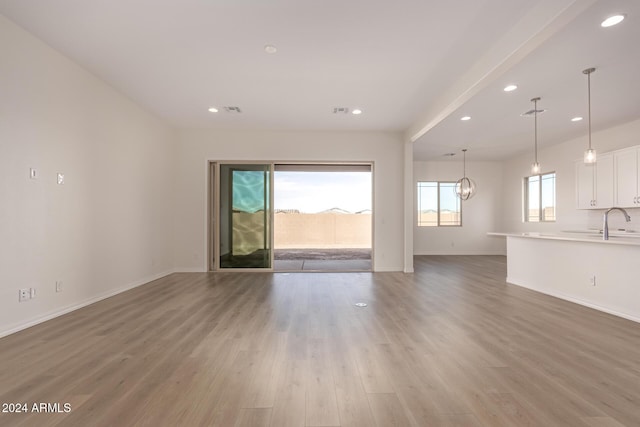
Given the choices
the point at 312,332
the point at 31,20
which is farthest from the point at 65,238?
the point at 312,332

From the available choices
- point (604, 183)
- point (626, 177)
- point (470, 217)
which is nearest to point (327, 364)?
point (626, 177)

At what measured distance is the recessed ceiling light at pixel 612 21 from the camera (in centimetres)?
248

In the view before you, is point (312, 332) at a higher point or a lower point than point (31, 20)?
lower

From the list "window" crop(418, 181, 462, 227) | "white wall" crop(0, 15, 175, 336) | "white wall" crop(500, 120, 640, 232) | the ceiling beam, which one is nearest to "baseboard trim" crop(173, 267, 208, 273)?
"white wall" crop(0, 15, 175, 336)

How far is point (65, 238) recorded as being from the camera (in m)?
3.29

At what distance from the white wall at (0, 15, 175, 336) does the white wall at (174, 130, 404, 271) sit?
0.91 metres

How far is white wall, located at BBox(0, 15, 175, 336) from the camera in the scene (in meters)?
2.72

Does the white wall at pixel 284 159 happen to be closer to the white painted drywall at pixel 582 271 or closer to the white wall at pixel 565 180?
the white painted drywall at pixel 582 271

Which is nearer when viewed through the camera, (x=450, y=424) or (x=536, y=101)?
(x=450, y=424)

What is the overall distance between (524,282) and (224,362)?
189 inches

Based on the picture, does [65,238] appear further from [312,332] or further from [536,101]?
[536,101]

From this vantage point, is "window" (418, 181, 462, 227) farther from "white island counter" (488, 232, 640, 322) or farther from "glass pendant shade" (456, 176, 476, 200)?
"white island counter" (488, 232, 640, 322)

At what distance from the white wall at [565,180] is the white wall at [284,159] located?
163 inches

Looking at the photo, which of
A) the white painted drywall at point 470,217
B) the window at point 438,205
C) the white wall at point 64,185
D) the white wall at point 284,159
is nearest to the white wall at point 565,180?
the white painted drywall at point 470,217
